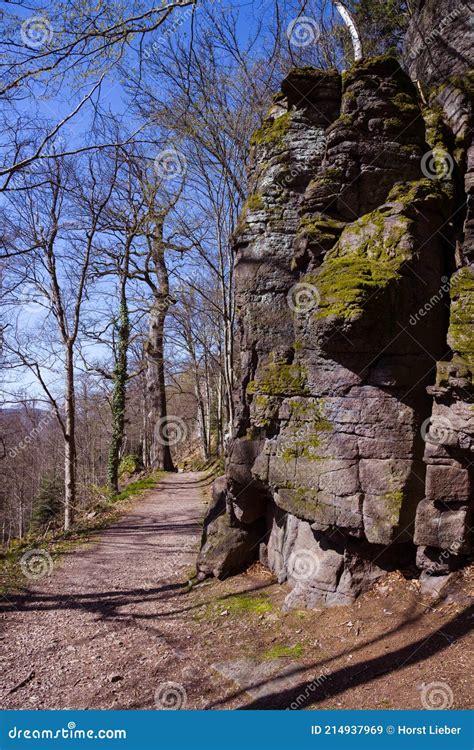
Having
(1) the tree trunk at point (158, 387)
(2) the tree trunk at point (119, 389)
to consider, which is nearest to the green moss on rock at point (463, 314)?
(2) the tree trunk at point (119, 389)

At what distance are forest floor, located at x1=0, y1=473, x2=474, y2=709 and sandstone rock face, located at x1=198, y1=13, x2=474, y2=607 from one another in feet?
1.54

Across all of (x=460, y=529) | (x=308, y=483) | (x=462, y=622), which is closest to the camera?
(x=462, y=622)

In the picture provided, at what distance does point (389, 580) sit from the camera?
570 cm

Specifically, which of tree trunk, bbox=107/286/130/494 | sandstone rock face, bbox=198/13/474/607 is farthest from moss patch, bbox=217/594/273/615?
tree trunk, bbox=107/286/130/494

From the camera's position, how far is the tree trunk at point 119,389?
1622 cm

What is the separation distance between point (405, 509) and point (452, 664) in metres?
1.63

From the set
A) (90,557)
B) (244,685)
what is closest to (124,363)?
(90,557)

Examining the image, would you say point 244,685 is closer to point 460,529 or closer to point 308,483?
point 308,483

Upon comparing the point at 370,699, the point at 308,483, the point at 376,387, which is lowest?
the point at 370,699

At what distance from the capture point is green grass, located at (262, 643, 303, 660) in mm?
5109

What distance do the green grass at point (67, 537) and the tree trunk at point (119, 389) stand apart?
2.70 ft

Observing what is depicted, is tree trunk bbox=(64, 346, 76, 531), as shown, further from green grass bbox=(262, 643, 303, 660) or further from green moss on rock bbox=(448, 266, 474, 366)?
green moss on rock bbox=(448, 266, 474, 366)

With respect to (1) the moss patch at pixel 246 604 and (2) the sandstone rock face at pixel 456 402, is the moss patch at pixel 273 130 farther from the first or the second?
(1) the moss patch at pixel 246 604

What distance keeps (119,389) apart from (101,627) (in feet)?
36.0
